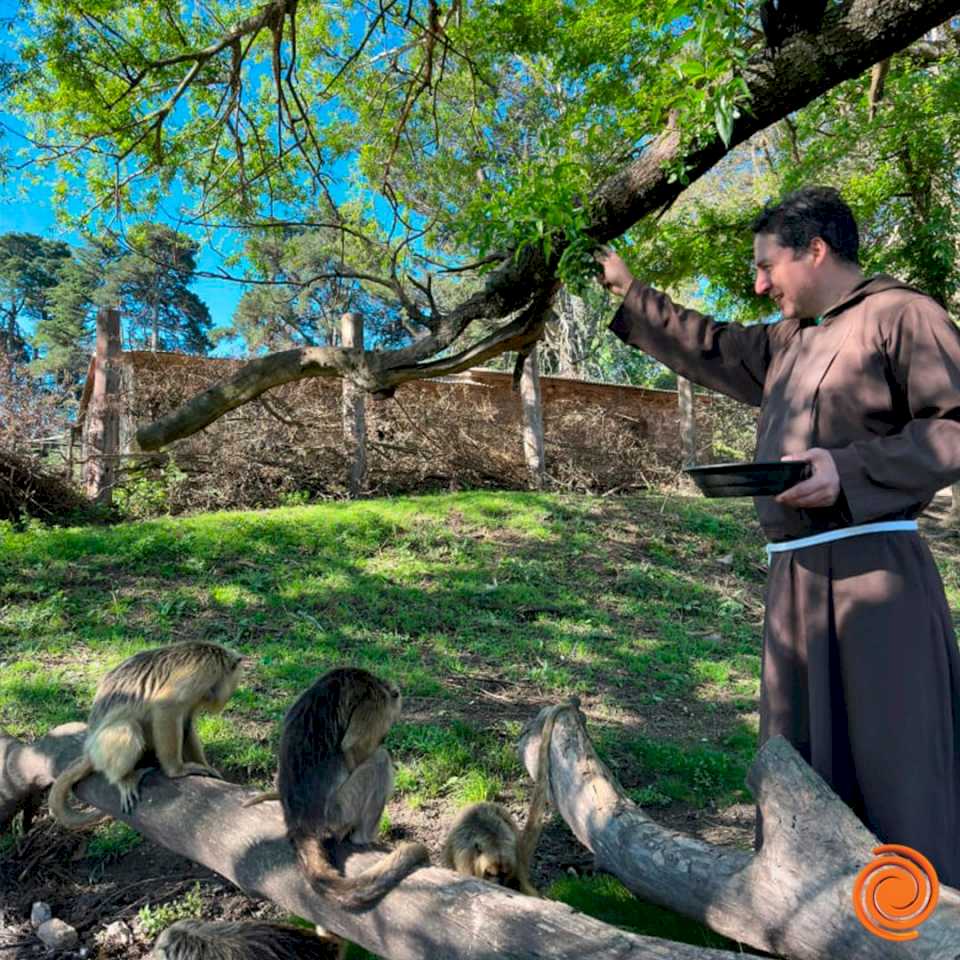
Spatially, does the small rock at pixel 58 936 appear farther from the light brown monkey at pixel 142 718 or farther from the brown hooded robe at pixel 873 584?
the brown hooded robe at pixel 873 584

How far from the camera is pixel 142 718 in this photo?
134 inches

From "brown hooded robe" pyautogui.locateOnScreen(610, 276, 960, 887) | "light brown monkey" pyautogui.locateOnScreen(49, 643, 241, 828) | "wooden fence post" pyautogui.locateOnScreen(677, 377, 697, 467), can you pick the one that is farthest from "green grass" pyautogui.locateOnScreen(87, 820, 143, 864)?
Answer: "wooden fence post" pyautogui.locateOnScreen(677, 377, 697, 467)

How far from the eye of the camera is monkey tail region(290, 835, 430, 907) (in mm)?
2383

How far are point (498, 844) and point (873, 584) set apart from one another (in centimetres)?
191

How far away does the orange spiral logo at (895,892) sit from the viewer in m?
1.96

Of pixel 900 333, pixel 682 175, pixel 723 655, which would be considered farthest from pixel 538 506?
pixel 900 333

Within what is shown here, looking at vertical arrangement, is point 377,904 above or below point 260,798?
below

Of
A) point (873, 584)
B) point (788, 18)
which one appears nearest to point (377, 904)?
point (873, 584)

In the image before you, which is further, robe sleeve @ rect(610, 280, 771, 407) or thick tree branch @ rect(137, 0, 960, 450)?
thick tree branch @ rect(137, 0, 960, 450)

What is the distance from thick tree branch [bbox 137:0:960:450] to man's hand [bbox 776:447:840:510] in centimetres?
162

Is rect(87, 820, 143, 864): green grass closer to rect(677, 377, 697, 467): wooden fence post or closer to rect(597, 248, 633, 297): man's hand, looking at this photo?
rect(597, 248, 633, 297): man's hand

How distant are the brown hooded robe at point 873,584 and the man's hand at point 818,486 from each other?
0.05m

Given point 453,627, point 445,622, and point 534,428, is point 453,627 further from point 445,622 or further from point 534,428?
point 534,428

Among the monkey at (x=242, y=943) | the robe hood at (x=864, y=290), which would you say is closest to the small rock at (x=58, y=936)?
the monkey at (x=242, y=943)
